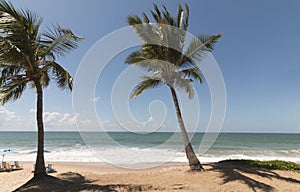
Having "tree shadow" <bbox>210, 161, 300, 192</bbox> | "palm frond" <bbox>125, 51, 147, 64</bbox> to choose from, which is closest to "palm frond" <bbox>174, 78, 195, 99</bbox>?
"palm frond" <bbox>125, 51, 147, 64</bbox>

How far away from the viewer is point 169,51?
860 cm

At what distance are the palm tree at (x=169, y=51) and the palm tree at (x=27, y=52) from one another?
2716mm

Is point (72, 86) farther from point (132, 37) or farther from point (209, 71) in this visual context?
point (209, 71)

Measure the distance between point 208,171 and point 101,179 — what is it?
169 inches

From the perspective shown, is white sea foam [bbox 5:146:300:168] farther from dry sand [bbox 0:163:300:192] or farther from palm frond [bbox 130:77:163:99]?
dry sand [bbox 0:163:300:192]

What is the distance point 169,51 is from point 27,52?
5377 millimetres

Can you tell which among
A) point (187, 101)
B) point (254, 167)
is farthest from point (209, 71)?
point (254, 167)

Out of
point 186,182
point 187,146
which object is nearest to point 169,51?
point 187,146

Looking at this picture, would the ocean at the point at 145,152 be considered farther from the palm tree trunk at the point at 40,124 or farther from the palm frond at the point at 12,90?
the palm tree trunk at the point at 40,124

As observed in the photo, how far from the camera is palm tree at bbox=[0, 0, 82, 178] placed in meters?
6.02

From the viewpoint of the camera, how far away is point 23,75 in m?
7.54

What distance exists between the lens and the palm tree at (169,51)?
8.42m

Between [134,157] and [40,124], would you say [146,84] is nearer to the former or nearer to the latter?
[40,124]

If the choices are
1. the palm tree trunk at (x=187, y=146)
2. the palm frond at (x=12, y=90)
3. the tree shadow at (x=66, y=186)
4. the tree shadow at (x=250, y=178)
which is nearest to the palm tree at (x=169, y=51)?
the palm tree trunk at (x=187, y=146)
